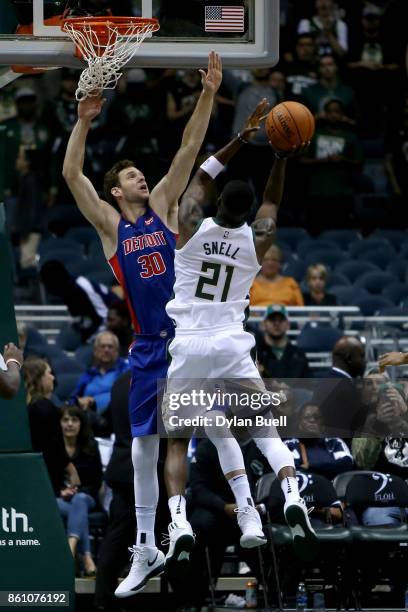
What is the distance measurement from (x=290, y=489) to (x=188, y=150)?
2268 mm

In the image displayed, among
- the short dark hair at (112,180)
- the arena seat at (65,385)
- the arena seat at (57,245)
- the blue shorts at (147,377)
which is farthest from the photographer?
the arena seat at (57,245)

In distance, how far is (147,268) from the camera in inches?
422

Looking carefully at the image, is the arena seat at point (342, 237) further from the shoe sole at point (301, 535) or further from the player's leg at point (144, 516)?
the shoe sole at point (301, 535)

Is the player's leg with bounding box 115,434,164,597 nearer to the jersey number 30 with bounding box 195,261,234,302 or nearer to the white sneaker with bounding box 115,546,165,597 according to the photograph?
the white sneaker with bounding box 115,546,165,597

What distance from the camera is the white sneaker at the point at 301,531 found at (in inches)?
390

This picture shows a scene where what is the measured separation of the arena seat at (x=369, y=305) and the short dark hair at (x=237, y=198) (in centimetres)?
721

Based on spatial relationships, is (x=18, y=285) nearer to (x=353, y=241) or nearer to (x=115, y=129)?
(x=115, y=129)

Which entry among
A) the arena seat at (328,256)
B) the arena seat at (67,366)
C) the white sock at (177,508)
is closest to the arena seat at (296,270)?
the arena seat at (328,256)

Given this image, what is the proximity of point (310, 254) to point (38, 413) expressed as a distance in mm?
6335

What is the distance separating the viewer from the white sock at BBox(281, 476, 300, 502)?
10.0 metres

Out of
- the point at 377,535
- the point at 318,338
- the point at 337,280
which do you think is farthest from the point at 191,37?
the point at 337,280

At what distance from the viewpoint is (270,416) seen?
10398 millimetres

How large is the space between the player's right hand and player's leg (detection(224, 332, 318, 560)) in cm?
172

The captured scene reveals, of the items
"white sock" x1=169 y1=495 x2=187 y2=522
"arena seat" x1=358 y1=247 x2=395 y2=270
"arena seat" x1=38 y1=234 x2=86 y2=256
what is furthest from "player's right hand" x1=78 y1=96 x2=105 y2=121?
"arena seat" x1=358 y1=247 x2=395 y2=270
